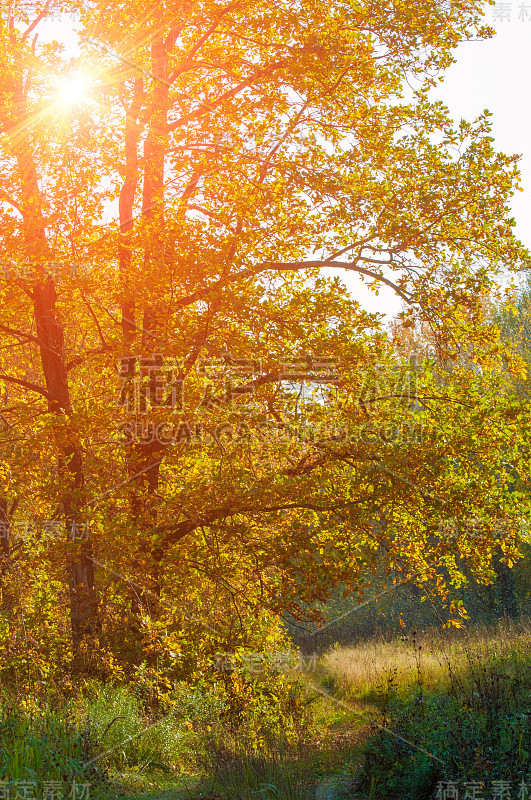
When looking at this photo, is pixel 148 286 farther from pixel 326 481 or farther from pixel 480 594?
pixel 480 594

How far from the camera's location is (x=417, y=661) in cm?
1016

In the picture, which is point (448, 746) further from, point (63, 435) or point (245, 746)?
point (63, 435)

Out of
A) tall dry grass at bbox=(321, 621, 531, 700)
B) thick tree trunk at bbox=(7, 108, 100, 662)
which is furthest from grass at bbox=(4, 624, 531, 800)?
tall dry grass at bbox=(321, 621, 531, 700)

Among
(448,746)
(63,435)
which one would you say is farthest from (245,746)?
(63,435)

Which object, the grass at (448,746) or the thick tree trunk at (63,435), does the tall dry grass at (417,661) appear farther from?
the thick tree trunk at (63,435)

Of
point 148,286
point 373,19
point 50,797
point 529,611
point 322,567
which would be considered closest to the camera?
point 50,797

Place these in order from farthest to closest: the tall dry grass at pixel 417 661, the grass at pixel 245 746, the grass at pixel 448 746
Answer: the tall dry grass at pixel 417 661, the grass at pixel 245 746, the grass at pixel 448 746

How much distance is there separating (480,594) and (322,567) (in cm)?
2711

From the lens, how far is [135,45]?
1106 centimetres

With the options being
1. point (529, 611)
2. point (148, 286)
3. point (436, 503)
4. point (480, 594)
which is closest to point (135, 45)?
point (148, 286)

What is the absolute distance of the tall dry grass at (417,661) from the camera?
1273 cm

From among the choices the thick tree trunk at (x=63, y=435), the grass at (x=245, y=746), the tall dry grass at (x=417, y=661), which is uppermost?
the thick tree trunk at (x=63, y=435)

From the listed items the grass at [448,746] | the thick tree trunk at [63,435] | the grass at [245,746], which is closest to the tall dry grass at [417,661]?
the grass at [245,746]

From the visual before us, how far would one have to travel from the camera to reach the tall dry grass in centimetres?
1273
